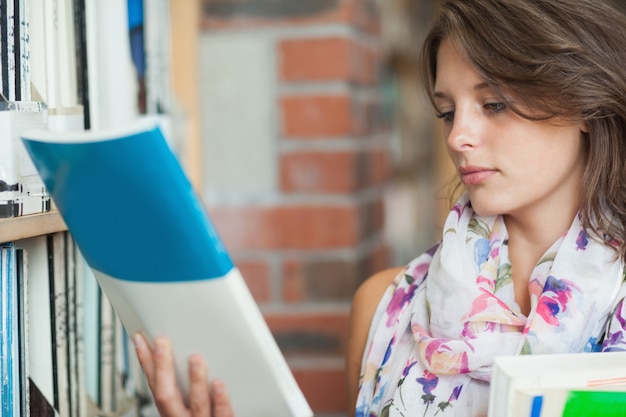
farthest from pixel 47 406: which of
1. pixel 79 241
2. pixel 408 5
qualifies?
pixel 408 5

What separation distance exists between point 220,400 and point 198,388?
0.02 meters

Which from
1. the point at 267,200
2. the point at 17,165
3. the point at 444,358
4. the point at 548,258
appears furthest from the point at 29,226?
the point at 267,200

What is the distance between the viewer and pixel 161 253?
603 millimetres

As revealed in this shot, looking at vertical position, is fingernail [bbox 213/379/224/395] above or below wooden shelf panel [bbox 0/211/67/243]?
below

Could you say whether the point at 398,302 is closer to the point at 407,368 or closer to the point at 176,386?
the point at 407,368

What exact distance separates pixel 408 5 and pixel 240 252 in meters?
1.19

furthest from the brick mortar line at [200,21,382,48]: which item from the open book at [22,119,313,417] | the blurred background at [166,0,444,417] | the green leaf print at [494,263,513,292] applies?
the open book at [22,119,313,417]

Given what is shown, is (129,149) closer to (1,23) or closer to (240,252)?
(1,23)

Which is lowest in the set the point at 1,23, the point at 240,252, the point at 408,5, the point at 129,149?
the point at 240,252

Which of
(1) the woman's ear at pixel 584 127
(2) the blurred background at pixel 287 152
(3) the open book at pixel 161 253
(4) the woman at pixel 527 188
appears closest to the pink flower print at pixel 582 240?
(4) the woman at pixel 527 188

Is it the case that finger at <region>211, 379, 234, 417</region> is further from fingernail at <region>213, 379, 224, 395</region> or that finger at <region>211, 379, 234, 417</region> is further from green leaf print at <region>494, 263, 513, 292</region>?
green leaf print at <region>494, 263, 513, 292</region>

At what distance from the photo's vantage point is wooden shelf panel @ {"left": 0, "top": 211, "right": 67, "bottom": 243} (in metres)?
0.67

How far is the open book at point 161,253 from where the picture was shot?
56cm

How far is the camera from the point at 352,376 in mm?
1089
